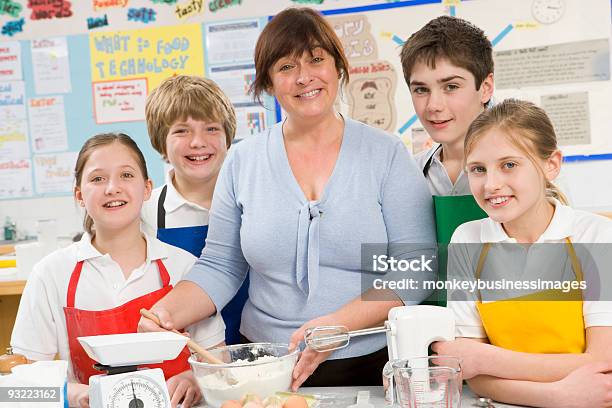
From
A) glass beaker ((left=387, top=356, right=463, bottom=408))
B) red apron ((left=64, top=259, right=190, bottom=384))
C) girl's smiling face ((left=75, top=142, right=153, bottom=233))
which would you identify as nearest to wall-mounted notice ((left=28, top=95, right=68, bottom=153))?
girl's smiling face ((left=75, top=142, right=153, bottom=233))

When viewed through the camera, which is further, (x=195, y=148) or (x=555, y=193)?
(x=195, y=148)

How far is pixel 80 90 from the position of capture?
3824 mm

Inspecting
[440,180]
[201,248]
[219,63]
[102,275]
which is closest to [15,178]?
[219,63]

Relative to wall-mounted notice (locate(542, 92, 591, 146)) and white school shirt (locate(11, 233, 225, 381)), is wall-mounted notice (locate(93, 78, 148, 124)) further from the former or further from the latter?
Result: white school shirt (locate(11, 233, 225, 381))

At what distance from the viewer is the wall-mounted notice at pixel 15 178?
390cm

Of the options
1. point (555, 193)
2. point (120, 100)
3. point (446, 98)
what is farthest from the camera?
point (120, 100)

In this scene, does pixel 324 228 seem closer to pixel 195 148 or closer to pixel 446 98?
pixel 446 98

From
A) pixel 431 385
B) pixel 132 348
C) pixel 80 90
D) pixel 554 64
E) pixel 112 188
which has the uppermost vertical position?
pixel 80 90

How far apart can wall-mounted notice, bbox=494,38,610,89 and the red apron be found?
240 cm

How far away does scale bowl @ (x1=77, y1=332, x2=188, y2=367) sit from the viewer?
3.27 feet

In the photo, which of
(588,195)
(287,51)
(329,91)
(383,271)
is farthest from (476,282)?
(588,195)

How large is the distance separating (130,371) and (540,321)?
0.72m

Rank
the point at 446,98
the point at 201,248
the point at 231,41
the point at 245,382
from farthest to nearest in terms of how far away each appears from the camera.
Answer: the point at 231,41 → the point at 201,248 → the point at 446,98 → the point at 245,382

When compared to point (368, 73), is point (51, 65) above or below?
above
